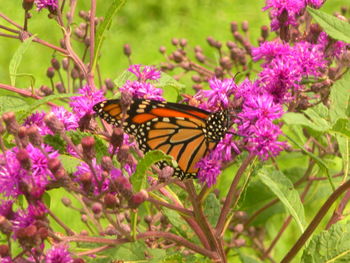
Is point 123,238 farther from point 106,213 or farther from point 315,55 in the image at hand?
point 315,55

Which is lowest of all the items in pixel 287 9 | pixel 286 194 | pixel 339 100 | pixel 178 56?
pixel 286 194

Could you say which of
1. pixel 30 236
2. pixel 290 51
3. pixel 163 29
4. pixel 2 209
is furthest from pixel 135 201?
pixel 163 29

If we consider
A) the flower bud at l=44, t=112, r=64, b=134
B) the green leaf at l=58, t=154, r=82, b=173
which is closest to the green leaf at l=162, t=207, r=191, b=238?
the green leaf at l=58, t=154, r=82, b=173

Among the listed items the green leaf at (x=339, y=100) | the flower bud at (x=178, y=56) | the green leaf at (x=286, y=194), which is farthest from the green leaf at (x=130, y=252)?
the flower bud at (x=178, y=56)

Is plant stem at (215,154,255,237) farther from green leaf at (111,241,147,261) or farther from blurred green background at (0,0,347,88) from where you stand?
blurred green background at (0,0,347,88)

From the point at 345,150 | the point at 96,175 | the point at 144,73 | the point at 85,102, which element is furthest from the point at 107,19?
the point at 345,150

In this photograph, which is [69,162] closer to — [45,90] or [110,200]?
[110,200]
